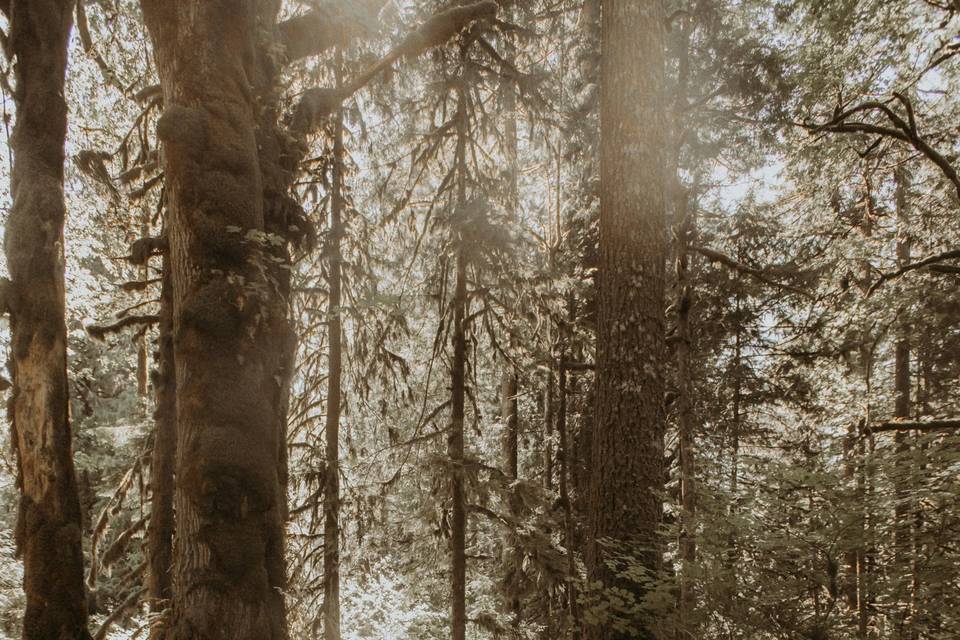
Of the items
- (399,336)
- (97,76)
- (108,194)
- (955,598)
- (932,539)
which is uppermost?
(97,76)

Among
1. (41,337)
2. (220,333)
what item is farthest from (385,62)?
(41,337)

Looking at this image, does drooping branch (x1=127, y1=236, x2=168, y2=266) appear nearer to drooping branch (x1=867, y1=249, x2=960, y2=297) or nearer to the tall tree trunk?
the tall tree trunk

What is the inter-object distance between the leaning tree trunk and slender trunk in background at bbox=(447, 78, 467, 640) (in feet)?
13.1

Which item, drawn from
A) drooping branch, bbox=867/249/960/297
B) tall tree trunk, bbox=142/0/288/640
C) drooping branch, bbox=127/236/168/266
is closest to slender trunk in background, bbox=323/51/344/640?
drooping branch, bbox=127/236/168/266

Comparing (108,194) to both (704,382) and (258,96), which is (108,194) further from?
(704,382)

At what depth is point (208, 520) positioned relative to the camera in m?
2.92

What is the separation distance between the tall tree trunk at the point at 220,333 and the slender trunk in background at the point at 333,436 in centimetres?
262

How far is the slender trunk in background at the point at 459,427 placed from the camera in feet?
21.6

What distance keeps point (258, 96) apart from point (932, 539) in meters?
5.75

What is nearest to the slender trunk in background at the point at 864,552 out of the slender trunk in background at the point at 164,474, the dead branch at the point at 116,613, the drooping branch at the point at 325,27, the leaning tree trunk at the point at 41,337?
the leaning tree trunk at the point at 41,337

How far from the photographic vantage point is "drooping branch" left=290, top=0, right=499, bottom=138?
403 centimetres

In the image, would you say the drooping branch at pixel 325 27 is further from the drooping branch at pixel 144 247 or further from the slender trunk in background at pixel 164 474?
the slender trunk in background at pixel 164 474

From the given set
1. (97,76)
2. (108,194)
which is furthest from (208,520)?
(97,76)

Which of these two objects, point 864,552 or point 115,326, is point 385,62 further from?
point 864,552
